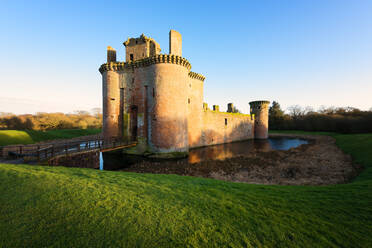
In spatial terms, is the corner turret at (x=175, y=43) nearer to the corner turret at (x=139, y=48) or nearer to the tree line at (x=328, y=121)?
the corner turret at (x=139, y=48)

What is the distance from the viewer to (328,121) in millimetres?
44656

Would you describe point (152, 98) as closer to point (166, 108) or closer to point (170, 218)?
point (166, 108)

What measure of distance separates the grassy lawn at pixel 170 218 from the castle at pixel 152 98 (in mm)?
12042

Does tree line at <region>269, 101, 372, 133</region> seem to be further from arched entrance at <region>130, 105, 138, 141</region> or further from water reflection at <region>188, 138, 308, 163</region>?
arched entrance at <region>130, 105, 138, 141</region>

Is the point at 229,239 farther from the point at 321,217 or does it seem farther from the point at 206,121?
the point at 206,121

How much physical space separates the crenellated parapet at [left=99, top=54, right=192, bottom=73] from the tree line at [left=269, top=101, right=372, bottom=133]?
164 feet

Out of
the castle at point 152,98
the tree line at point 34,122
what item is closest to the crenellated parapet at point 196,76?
the castle at point 152,98

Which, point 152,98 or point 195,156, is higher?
point 152,98

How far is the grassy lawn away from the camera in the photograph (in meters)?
2.44

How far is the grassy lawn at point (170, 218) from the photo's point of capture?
96.0 inches

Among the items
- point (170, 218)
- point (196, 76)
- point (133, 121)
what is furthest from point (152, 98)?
point (170, 218)

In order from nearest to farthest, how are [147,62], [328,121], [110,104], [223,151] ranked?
[147,62]
[110,104]
[223,151]
[328,121]

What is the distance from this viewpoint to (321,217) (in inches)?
→ 129

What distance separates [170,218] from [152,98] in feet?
48.5
